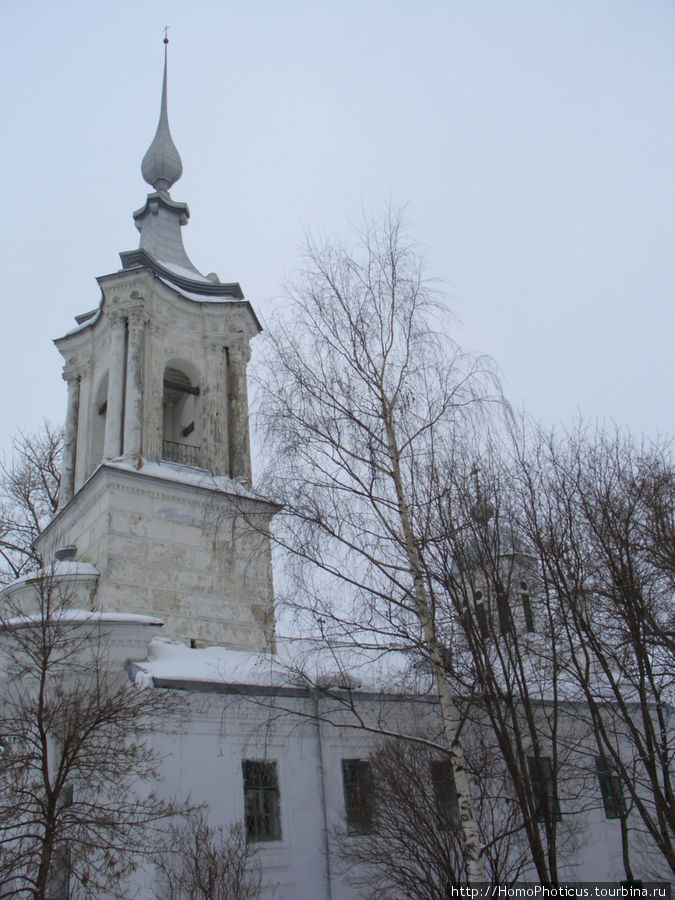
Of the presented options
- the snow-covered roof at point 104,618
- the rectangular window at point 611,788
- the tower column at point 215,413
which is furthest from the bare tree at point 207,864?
the tower column at point 215,413

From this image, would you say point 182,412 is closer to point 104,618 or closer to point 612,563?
point 104,618

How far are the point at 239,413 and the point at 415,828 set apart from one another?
11074 mm

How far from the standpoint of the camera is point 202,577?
16078 millimetres

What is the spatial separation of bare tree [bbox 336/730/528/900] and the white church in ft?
1.41

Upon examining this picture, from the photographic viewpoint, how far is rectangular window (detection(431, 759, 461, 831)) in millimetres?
11683

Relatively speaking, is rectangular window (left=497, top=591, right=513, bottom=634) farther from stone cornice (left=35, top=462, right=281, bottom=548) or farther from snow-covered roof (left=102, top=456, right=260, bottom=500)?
snow-covered roof (left=102, top=456, right=260, bottom=500)

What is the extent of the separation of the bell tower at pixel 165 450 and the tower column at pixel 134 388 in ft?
0.10

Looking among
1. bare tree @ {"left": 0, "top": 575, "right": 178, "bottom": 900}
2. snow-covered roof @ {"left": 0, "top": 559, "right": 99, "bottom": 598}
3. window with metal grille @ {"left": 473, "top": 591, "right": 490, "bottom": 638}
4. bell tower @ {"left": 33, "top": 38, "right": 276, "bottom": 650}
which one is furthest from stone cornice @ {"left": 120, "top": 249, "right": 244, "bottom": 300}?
window with metal grille @ {"left": 473, "top": 591, "right": 490, "bottom": 638}

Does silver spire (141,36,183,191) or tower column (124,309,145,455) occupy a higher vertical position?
silver spire (141,36,183,191)

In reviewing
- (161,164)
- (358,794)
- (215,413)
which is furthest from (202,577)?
(161,164)

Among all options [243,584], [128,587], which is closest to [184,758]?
[128,587]

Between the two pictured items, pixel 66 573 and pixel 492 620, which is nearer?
pixel 492 620

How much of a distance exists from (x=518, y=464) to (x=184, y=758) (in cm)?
707

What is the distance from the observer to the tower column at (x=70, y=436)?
18.6 meters
